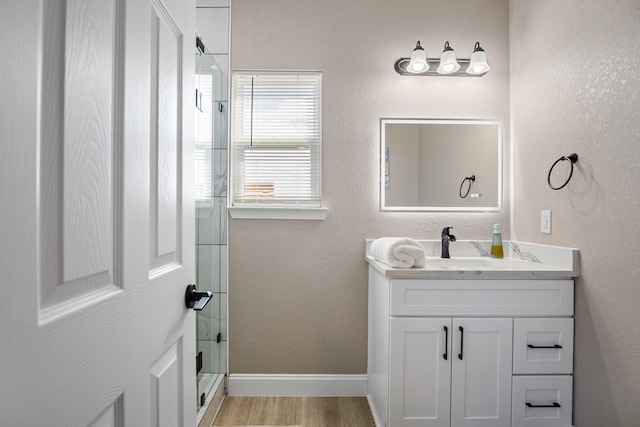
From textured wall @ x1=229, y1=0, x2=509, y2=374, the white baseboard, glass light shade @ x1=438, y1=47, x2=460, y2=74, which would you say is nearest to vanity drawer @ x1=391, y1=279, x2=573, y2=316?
textured wall @ x1=229, y1=0, x2=509, y2=374

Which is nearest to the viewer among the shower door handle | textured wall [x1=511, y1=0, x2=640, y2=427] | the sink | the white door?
the white door

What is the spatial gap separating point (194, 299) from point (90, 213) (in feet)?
1.56

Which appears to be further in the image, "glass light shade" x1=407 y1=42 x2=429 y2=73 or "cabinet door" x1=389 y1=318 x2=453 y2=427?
"glass light shade" x1=407 y1=42 x2=429 y2=73

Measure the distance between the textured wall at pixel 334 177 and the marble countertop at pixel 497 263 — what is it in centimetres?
22

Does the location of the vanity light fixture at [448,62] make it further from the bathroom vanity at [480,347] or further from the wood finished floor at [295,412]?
the wood finished floor at [295,412]

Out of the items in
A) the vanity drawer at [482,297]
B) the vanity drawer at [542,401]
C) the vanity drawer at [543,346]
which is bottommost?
the vanity drawer at [542,401]

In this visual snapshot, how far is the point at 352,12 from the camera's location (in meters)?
2.19

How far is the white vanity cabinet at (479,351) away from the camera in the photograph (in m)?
1.61

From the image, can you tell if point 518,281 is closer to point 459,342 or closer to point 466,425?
point 459,342

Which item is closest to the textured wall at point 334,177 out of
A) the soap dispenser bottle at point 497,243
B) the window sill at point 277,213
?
the window sill at point 277,213

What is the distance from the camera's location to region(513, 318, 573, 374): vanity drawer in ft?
5.29

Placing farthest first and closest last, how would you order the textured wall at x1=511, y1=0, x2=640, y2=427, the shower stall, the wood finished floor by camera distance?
the wood finished floor → the shower stall → the textured wall at x1=511, y1=0, x2=640, y2=427

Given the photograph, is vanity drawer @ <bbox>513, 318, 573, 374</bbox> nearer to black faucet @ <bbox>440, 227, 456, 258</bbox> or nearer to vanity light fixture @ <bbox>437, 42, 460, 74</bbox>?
black faucet @ <bbox>440, 227, 456, 258</bbox>

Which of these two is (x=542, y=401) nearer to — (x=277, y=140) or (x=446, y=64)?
(x=446, y=64)
